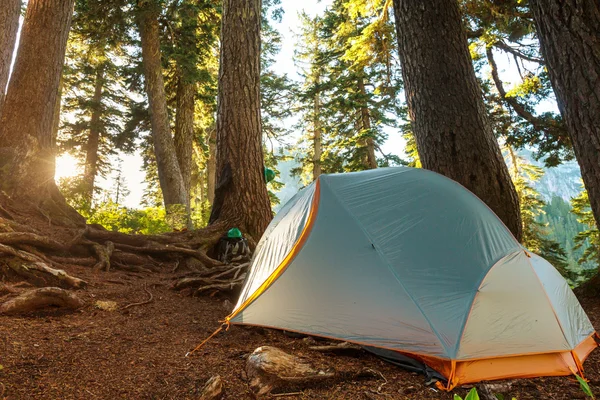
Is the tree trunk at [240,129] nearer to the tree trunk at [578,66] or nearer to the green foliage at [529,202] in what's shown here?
the tree trunk at [578,66]

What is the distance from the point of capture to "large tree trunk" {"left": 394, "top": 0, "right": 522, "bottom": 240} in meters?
4.03

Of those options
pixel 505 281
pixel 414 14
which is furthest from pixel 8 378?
pixel 414 14

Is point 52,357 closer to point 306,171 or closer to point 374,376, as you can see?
point 374,376

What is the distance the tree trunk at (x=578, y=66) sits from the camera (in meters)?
2.65

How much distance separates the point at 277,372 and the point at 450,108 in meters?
3.45

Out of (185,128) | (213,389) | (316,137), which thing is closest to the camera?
(213,389)

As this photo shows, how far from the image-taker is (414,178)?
10.4 feet

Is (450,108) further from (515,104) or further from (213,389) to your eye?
(515,104)

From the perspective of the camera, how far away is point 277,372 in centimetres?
204

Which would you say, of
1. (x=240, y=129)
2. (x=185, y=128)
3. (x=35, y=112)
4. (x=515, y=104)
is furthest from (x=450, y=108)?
(x=185, y=128)

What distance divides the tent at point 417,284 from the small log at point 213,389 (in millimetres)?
750

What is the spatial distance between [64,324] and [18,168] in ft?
10.2

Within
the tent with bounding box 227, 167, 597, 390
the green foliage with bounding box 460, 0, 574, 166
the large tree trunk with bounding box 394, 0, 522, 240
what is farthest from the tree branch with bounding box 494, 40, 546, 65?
the tent with bounding box 227, 167, 597, 390

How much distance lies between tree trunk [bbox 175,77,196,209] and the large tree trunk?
25.2 feet
